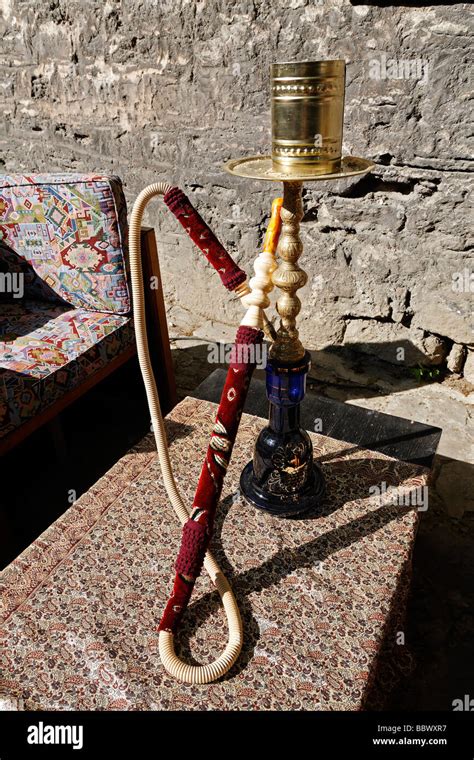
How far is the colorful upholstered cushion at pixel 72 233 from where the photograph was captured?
84.0 inches

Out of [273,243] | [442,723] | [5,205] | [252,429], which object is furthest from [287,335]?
[5,205]

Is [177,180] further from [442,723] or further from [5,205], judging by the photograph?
[442,723]

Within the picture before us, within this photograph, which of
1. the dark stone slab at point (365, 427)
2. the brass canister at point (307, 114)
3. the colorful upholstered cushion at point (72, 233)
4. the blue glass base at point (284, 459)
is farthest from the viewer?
the colorful upholstered cushion at point (72, 233)

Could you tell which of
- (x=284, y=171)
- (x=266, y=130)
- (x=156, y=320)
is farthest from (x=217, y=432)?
(x=266, y=130)

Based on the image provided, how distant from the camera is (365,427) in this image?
1.71 metres

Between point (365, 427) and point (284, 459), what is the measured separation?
0.45 metres

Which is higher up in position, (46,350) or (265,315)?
(265,315)

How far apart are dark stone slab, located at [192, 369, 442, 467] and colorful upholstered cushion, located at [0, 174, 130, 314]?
0.69m

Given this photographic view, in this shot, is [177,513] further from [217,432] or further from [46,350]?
[46,350]

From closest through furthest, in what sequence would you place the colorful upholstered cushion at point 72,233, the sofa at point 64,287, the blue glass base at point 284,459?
the blue glass base at point 284,459, the sofa at point 64,287, the colorful upholstered cushion at point 72,233

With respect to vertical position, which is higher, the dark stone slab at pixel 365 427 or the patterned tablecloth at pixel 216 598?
the dark stone slab at pixel 365 427

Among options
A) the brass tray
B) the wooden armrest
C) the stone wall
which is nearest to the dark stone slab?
the wooden armrest

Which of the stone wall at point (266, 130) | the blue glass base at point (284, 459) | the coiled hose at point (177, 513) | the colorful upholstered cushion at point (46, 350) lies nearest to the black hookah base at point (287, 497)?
the blue glass base at point (284, 459)

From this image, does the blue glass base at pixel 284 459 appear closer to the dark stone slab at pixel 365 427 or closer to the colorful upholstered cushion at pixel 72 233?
the dark stone slab at pixel 365 427
